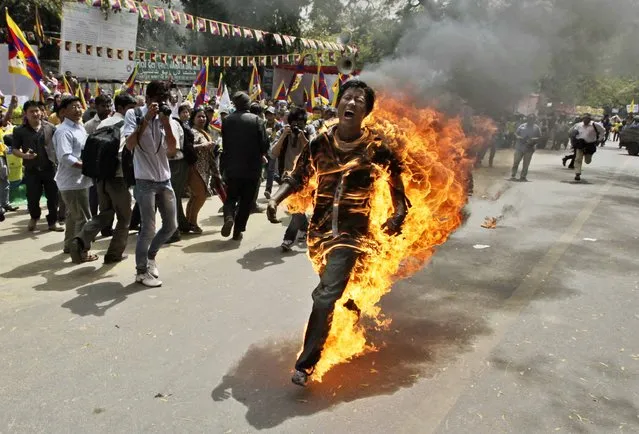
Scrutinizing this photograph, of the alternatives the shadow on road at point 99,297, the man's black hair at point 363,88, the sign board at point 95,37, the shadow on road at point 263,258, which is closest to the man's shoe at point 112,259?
the shadow on road at point 99,297

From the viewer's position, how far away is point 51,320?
452 centimetres

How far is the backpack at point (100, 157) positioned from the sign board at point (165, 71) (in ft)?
48.0

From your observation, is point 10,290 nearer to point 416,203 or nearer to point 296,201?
point 296,201

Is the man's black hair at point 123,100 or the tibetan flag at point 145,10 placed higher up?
the tibetan flag at point 145,10

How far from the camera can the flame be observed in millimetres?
3947

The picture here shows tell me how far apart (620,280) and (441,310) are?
101 inches

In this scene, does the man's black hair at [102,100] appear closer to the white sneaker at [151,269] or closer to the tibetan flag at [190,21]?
the white sneaker at [151,269]

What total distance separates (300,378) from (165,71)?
67.8 feet

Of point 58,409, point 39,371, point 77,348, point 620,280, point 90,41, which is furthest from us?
point 90,41

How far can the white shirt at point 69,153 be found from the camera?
19.7ft

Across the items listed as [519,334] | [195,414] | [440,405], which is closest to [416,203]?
[519,334]

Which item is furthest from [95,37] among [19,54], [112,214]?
[112,214]

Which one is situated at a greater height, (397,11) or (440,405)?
(397,11)

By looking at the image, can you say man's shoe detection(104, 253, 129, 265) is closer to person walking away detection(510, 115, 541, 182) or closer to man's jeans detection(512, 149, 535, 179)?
person walking away detection(510, 115, 541, 182)
